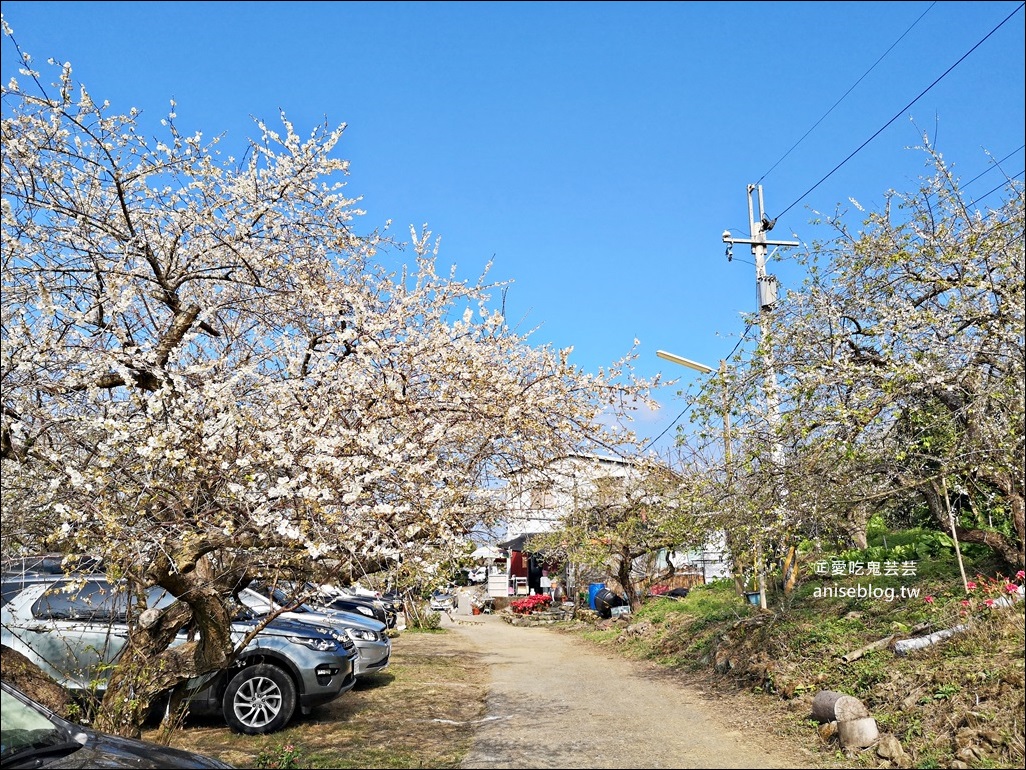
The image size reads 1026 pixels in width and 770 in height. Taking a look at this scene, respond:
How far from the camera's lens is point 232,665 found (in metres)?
7.76

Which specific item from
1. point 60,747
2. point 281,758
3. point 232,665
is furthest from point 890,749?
point 232,665

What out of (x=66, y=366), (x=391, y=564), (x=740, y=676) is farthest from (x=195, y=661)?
(x=740, y=676)

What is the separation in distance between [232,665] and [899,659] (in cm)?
662

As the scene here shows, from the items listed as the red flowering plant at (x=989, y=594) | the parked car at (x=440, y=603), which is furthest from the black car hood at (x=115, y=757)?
the red flowering plant at (x=989, y=594)

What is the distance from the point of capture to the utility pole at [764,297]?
28.5 ft

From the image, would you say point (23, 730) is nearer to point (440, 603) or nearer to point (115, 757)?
point (115, 757)

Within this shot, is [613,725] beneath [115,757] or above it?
beneath

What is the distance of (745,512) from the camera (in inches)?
347

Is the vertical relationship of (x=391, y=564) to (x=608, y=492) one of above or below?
below

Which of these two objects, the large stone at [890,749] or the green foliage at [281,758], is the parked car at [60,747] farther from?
the large stone at [890,749]

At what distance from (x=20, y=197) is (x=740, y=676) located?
31.2 ft

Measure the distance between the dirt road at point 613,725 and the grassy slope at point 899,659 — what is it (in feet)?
1.88

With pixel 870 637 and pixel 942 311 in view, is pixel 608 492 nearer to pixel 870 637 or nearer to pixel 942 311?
pixel 870 637

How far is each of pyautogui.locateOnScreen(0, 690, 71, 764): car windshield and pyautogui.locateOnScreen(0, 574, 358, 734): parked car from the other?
3.63 m
